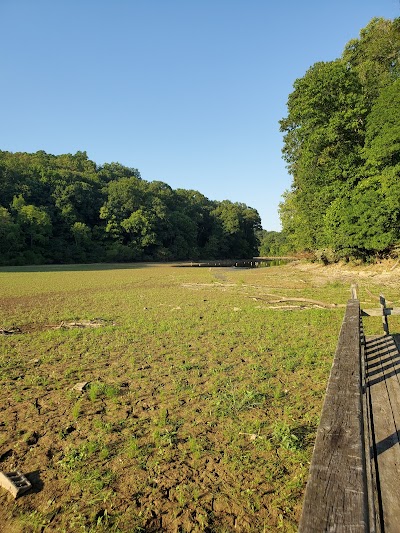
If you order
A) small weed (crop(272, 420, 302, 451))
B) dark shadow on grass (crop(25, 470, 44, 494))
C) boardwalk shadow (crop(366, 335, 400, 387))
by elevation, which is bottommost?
dark shadow on grass (crop(25, 470, 44, 494))

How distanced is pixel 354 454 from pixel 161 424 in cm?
324

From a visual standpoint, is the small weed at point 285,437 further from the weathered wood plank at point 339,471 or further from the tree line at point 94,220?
the tree line at point 94,220

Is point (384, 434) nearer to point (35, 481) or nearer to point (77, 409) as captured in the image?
point (35, 481)

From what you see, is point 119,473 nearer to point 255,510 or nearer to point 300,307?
point 255,510

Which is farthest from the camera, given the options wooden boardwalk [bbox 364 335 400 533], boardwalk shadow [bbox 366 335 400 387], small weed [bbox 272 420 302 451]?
boardwalk shadow [bbox 366 335 400 387]

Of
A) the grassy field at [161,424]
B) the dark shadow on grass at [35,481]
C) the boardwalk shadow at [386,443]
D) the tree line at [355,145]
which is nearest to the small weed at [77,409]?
the grassy field at [161,424]

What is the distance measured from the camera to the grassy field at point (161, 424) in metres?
2.85

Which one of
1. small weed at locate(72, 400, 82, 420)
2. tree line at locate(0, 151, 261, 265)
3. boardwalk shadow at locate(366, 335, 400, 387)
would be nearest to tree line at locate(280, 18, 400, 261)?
boardwalk shadow at locate(366, 335, 400, 387)

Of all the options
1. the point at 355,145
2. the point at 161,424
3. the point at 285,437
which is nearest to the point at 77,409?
the point at 161,424

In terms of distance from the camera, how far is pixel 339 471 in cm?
141

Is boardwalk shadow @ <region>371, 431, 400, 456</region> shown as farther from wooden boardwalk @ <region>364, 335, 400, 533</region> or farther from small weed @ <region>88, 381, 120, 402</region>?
small weed @ <region>88, 381, 120, 402</region>

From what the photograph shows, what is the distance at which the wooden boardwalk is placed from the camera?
7.95ft

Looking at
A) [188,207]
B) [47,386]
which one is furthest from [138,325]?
[188,207]

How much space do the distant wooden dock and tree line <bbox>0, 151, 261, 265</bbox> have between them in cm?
5822
